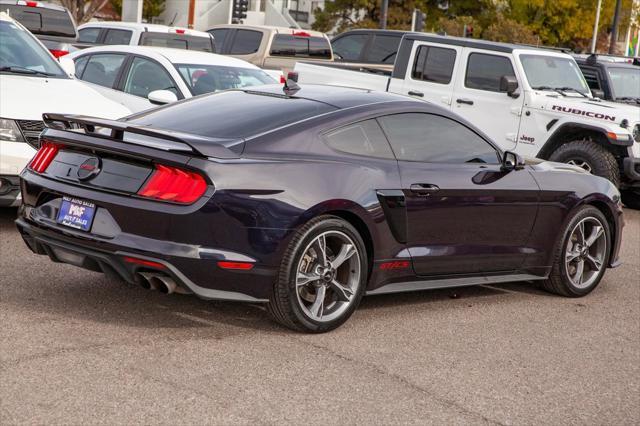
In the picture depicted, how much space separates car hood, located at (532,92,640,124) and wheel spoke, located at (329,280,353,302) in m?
8.08

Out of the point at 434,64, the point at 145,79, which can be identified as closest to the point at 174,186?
the point at 145,79

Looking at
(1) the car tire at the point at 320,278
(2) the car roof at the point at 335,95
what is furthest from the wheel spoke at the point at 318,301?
(2) the car roof at the point at 335,95

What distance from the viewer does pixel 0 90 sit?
9211mm

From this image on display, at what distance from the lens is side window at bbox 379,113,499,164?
7035 millimetres

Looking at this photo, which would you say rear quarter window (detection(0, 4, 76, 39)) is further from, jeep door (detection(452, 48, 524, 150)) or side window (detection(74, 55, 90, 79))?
jeep door (detection(452, 48, 524, 150))

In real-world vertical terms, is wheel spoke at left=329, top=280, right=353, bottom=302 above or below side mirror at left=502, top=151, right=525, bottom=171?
below

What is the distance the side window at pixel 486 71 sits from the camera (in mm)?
14445

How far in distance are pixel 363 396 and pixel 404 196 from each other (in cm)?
180

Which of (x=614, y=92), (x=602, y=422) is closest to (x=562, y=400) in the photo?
(x=602, y=422)

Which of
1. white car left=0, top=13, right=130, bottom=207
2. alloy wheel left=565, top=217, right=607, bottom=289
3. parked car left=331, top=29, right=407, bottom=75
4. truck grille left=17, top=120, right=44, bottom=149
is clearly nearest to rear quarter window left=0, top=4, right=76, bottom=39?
parked car left=331, top=29, right=407, bottom=75

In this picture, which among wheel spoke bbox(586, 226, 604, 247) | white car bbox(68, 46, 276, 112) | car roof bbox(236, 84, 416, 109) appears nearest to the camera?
car roof bbox(236, 84, 416, 109)

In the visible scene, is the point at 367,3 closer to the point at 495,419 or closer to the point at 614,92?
the point at 614,92

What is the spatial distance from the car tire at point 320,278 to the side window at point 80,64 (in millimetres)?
7303

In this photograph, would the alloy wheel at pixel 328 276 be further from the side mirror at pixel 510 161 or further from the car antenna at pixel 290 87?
the side mirror at pixel 510 161
